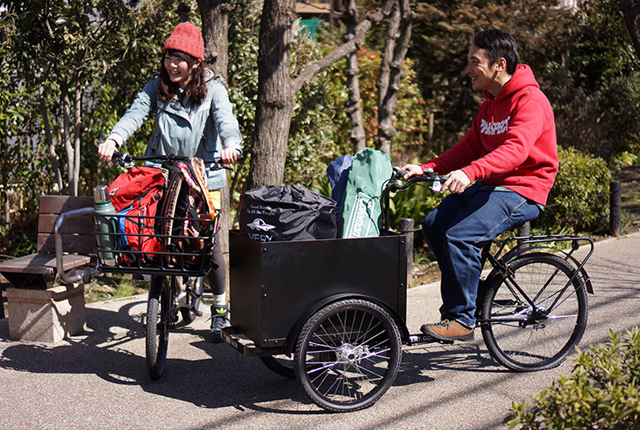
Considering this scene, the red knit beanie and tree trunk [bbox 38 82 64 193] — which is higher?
the red knit beanie

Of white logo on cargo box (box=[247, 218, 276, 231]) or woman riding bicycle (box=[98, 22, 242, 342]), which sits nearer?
white logo on cargo box (box=[247, 218, 276, 231])

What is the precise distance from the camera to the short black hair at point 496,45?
3805 millimetres

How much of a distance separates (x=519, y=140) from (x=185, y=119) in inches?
81.6

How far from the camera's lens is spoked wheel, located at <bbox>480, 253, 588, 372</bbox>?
3.99 meters

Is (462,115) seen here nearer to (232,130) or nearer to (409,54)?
(409,54)

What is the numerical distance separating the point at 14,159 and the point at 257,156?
303 centimetres

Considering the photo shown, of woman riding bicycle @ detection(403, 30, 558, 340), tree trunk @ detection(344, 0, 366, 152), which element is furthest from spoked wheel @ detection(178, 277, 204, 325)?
tree trunk @ detection(344, 0, 366, 152)

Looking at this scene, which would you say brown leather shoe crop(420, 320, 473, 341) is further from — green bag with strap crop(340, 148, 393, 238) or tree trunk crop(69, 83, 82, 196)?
tree trunk crop(69, 83, 82, 196)

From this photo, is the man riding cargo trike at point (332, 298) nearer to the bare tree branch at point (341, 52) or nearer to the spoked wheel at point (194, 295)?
the spoked wheel at point (194, 295)

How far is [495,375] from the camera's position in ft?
13.3

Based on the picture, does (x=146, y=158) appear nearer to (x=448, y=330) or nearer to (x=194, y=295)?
(x=194, y=295)

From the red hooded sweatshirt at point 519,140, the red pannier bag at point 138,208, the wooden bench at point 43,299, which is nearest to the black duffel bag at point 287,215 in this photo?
the red pannier bag at point 138,208

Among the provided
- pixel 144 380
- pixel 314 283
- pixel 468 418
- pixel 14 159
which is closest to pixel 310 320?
pixel 314 283

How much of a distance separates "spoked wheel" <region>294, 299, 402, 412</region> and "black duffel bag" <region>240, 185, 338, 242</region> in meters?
0.41
